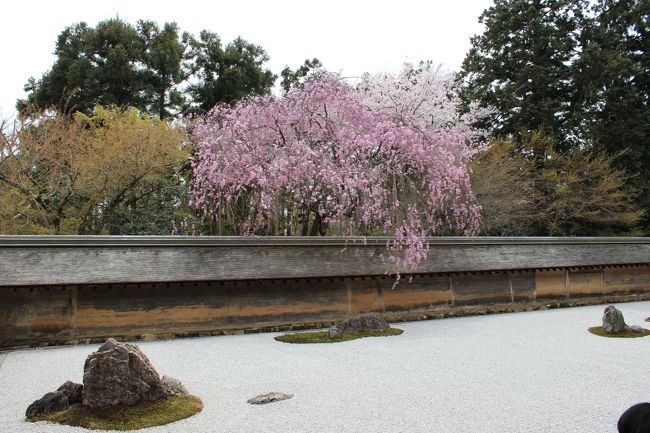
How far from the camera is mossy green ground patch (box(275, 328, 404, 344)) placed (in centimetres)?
846

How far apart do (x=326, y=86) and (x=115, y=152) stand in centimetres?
763

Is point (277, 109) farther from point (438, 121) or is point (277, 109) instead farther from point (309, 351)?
point (438, 121)

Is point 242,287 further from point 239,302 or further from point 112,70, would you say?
point 112,70

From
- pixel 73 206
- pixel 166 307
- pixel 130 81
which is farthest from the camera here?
pixel 130 81

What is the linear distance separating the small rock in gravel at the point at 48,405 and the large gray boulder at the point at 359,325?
4.64 meters

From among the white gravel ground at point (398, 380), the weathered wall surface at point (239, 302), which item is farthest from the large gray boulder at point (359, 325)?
the weathered wall surface at point (239, 302)

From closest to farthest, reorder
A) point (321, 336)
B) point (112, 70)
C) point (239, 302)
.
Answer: point (321, 336) < point (239, 302) < point (112, 70)

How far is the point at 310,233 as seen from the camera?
12.2 m

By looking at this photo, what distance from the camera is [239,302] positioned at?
9.50 metres

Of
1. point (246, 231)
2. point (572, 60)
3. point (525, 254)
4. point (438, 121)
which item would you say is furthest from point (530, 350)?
point (572, 60)

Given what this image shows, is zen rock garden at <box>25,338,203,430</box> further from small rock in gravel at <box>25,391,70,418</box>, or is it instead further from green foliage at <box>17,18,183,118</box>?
green foliage at <box>17,18,183,118</box>

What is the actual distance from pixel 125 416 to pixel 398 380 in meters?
2.87

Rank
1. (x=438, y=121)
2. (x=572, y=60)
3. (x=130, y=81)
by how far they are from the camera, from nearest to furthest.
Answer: (x=438, y=121) → (x=572, y=60) → (x=130, y=81)

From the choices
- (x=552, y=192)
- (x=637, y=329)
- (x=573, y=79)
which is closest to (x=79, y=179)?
(x=637, y=329)
